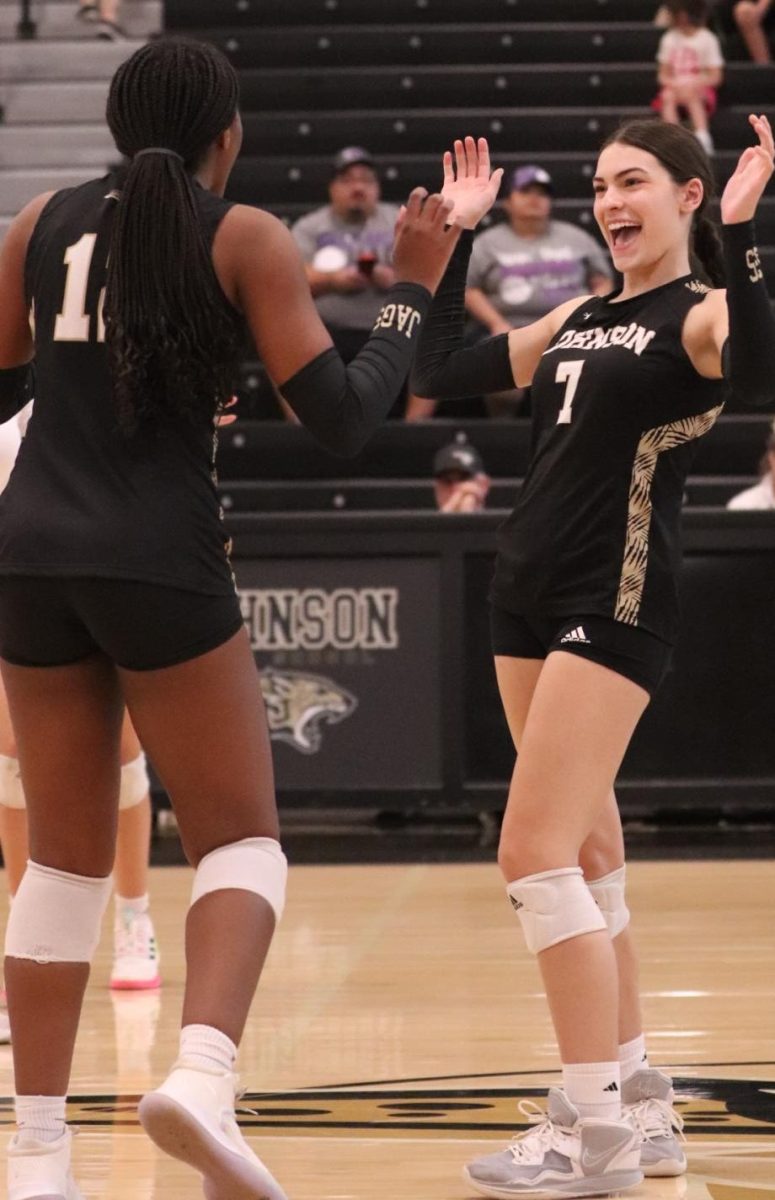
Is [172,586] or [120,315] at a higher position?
[120,315]

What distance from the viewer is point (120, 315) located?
2.80m

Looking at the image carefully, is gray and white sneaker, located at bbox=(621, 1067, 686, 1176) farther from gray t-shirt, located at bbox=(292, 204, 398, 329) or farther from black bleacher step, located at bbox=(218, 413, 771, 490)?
gray t-shirt, located at bbox=(292, 204, 398, 329)

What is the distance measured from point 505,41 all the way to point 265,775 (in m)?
10.6

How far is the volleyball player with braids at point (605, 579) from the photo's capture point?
3.25 meters

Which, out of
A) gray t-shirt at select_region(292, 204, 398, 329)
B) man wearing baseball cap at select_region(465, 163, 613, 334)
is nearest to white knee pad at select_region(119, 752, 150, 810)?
gray t-shirt at select_region(292, 204, 398, 329)

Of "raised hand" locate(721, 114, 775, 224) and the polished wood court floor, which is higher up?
"raised hand" locate(721, 114, 775, 224)

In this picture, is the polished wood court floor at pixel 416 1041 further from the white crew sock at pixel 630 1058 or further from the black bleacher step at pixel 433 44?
the black bleacher step at pixel 433 44

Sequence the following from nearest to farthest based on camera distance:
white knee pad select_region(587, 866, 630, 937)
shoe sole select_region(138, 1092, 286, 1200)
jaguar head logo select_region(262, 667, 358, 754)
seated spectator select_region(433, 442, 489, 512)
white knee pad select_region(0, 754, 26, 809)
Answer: shoe sole select_region(138, 1092, 286, 1200) → white knee pad select_region(587, 866, 630, 937) → white knee pad select_region(0, 754, 26, 809) → jaguar head logo select_region(262, 667, 358, 754) → seated spectator select_region(433, 442, 489, 512)

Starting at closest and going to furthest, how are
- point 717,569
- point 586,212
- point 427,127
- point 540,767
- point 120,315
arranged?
point 120,315
point 540,767
point 717,569
point 586,212
point 427,127

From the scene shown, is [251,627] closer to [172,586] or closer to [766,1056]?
[766,1056]

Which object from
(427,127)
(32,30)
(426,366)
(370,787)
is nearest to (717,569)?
(370,787)

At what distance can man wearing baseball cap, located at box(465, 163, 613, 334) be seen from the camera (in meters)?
10.3

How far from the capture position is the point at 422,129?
40.4 feet

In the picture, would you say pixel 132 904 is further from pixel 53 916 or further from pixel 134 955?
pixel 53 916
